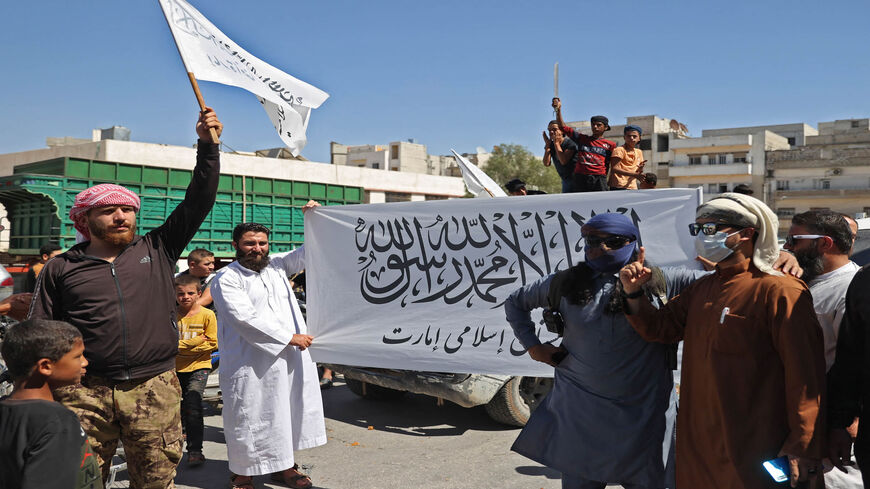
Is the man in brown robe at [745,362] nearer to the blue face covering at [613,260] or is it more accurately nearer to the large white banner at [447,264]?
the blue face covering at [613,260]

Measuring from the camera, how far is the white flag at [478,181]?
7547 mm

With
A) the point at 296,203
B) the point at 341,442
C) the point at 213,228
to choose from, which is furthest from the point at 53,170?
the point at 341,442

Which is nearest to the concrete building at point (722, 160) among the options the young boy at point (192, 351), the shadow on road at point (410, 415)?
the shadow on road at point (410, 415)

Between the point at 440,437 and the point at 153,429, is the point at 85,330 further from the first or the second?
the point at 440,437

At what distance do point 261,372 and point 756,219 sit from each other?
11.0ft

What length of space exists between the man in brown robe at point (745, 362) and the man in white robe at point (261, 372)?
280 centimetres

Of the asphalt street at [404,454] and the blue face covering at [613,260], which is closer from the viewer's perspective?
the blue face covering at [613,260]

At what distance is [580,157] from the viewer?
7059 mm

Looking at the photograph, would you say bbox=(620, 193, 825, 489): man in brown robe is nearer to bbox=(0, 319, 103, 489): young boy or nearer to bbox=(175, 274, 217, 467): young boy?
bbox=(0, 319, 103, 489): young boy

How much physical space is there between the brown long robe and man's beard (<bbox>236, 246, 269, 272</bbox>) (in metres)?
3.10

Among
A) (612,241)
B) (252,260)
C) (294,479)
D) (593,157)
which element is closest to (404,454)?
(294,479)

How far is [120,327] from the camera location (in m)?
3.19

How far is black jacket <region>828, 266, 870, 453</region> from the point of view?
Result: 95.6 inches

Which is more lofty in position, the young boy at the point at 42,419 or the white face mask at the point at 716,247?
the white face mask at the point at 716,247
